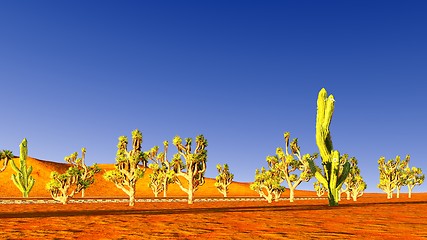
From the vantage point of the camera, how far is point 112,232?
11914mm

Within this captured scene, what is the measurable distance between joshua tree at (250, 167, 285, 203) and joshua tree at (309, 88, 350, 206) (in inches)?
412

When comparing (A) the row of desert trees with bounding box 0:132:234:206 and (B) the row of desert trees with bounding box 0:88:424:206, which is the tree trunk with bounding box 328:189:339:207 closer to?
(B) the row of desert trees with bounding box 0:88:424:206

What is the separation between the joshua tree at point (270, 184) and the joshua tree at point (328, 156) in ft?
34.3

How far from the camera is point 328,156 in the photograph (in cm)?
3288

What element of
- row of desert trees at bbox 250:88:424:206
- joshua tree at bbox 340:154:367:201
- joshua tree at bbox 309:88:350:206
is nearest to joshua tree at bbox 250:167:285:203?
row of desert trees at bbox 250:88:424:206

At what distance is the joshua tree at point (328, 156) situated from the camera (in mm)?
32188

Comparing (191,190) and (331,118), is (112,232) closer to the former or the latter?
(331,118)

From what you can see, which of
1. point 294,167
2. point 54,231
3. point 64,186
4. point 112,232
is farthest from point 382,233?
point 64,186

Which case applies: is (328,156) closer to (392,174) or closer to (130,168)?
(130,168)

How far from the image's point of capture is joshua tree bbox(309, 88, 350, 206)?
3219 centimetres

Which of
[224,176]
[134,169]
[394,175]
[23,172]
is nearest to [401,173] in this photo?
[394,175]

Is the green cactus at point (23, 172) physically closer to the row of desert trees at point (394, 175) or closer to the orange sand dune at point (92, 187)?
the orange sand dune at point (92, 187)

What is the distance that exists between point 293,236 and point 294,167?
3491cm

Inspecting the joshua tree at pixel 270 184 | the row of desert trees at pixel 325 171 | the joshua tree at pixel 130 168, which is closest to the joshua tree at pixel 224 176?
the row of desert trees at pixel 325 171
